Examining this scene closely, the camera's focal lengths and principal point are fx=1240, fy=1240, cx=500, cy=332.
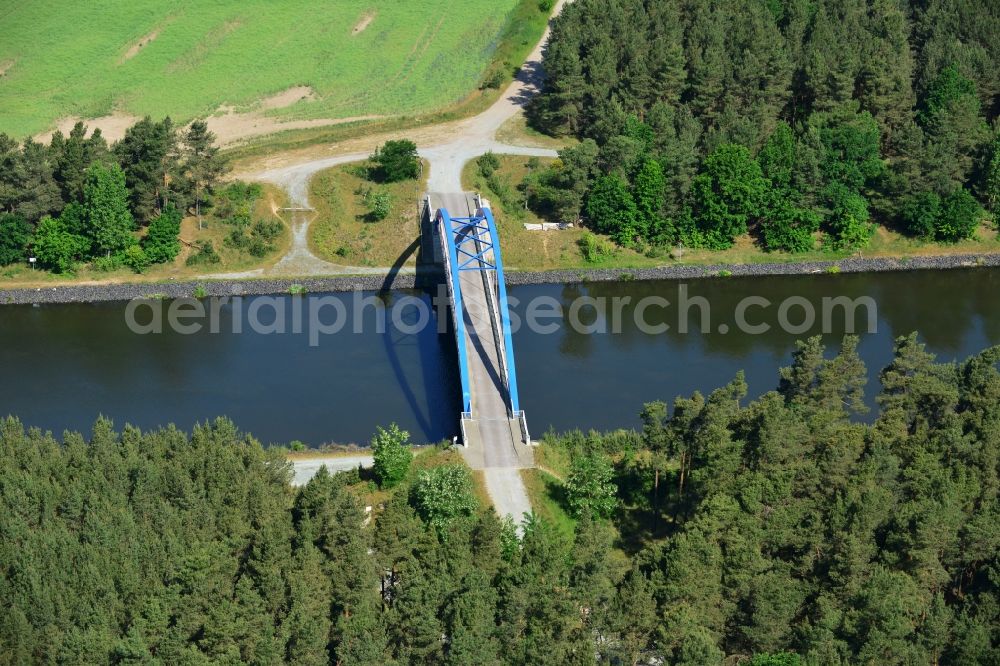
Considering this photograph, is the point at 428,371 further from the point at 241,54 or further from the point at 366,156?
the point at 241,54

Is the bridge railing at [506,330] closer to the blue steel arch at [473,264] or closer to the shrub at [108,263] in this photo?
the blue steel arch at [473,264]

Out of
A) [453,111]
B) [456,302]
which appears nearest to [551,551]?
[456,302]

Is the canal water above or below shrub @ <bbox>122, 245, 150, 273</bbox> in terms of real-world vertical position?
below

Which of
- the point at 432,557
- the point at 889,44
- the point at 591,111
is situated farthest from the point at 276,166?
the point at 432,557

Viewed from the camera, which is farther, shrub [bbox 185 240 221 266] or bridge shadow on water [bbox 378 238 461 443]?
shrub [bbox 185 240 221 266]

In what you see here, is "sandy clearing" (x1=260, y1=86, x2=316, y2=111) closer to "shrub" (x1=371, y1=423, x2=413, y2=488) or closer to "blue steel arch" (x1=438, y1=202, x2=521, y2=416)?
"blue steel arch" (x1=438, y1=202, x2=521, y2=416)

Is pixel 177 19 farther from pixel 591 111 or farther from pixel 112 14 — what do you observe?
pixel 591 111

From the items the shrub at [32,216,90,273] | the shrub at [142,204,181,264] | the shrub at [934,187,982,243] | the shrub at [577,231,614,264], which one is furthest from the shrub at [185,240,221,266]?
the shrub at [934,187,982,243]
